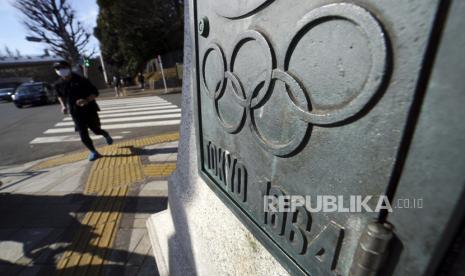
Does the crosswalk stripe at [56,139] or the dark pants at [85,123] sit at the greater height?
the dark pants at [85,123]

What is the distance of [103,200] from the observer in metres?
2.76

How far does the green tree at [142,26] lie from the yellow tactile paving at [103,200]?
16710 mm

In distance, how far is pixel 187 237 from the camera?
147 cm

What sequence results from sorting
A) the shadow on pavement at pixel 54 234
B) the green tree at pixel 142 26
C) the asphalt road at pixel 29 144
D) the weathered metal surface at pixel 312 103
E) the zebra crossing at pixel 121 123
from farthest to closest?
1. the green tree at pixel 142 26
2. the zebra crossing at pixel 121 123
3. the asphalt road at pixel 29 144
4. the shadow on pavement at pixel 54 234
5. the weathered metal surface at pixel 312 103

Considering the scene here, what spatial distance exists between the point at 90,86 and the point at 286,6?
384 centimetres

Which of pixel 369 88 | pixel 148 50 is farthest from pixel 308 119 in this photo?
pixel 148 50

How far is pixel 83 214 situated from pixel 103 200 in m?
0.26

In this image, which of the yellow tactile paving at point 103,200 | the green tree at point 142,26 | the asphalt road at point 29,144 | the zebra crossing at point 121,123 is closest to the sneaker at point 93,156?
the yellow tactile paving at point 103,200

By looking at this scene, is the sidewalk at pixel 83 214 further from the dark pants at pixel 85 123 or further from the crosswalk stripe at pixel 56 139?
the crosswalk stripe at pixel 56 139

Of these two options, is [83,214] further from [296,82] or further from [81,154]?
[296,82]

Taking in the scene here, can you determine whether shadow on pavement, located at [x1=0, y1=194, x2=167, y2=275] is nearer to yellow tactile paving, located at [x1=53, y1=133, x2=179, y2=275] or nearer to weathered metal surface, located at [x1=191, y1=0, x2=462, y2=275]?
yellow tactile paving, located at [x1=53, y1=133, x2=179, y2=275]

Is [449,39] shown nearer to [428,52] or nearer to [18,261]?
[428,52]

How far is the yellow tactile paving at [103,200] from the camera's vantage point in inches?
74.8

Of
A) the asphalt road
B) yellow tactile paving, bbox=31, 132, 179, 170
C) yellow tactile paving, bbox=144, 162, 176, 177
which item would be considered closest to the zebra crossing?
the asphalt road
